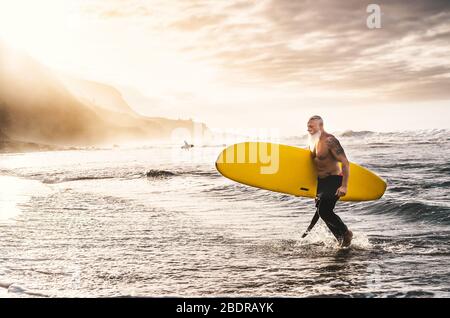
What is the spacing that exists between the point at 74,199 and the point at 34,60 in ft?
488

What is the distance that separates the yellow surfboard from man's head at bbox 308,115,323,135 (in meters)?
1.17

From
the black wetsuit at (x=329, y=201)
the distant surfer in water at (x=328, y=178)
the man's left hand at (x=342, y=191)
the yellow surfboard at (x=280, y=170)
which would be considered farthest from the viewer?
the yellow surfboard at (x=280, y=170)

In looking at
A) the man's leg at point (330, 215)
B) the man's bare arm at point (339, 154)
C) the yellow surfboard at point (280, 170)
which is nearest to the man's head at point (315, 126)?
the man's bare arm at point (339, 154)

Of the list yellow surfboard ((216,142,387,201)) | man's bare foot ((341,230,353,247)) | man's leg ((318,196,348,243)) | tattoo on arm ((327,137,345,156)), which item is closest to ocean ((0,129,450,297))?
man's bare foot ((341,230,353,247))

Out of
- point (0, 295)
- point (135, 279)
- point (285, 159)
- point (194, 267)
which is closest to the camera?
point (0, 295)

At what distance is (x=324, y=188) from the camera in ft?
23.2

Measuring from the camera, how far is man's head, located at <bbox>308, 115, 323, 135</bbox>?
22.2 feet

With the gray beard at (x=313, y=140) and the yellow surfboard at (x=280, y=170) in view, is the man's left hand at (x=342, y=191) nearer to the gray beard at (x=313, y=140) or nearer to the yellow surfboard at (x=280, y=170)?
the gray beard at (x=313, y=140)

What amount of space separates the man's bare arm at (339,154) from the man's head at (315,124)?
0.22 metres

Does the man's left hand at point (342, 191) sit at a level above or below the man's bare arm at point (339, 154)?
below

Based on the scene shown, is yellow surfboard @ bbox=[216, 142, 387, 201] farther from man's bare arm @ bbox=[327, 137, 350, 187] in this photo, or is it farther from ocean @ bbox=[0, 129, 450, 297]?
man's bare arm @ bbox=[327, 137, 350, 187]

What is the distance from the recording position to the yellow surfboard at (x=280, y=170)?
8.19 meters

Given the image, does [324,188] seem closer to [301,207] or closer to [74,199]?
[301,207]
